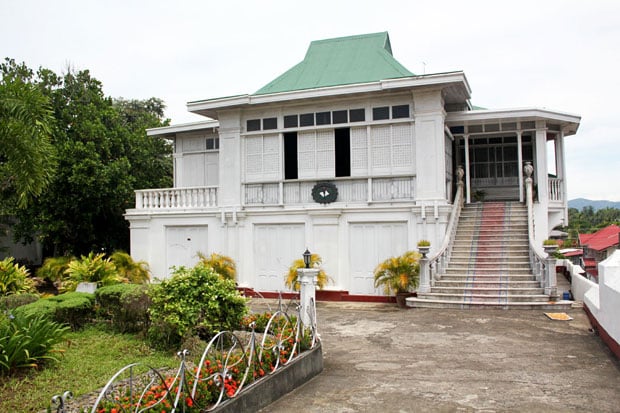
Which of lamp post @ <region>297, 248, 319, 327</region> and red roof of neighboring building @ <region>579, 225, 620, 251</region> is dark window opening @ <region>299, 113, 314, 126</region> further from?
red roof of neighboring building @ <region>579, 225, 620, 251</region>

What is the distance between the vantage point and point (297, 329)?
25.7 ft

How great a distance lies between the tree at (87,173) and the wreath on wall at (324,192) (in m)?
7.48

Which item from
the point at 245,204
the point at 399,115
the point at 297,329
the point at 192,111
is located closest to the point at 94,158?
the point at 192,111

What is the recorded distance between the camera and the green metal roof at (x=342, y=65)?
1706 centimetres

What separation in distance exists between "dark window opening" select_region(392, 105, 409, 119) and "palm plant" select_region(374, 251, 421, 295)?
3.82 meters

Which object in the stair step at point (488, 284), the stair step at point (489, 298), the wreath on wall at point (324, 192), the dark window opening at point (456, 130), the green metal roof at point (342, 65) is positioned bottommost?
the stair step at point (489, 298)

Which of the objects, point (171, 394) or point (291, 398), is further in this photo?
point (291, 398)

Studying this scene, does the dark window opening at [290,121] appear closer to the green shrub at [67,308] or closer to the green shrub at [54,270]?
the green shrub at [67,308]

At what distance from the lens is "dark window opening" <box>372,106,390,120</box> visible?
51.0 ft

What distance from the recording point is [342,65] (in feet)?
59.1

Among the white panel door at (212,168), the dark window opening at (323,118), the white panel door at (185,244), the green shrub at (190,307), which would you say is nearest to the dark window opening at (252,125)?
the dark window opening at (323,118)

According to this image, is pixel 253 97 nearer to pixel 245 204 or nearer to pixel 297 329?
pixel 245 204

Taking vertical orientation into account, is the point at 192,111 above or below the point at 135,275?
above

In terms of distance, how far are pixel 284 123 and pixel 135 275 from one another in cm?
668
